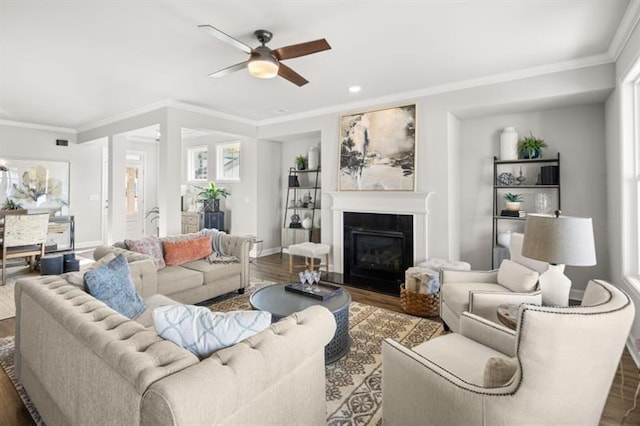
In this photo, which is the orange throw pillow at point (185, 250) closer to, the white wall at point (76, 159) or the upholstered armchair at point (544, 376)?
the upholstered armchair at point (544, 376)

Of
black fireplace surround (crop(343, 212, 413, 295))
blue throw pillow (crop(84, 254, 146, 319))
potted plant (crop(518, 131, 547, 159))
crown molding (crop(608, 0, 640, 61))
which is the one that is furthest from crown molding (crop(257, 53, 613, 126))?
blue throw pillow (crop(84, 254, 146, 319))

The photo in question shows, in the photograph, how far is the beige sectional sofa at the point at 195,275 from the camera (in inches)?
114

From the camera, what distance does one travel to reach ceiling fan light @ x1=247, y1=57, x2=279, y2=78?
2680 mm

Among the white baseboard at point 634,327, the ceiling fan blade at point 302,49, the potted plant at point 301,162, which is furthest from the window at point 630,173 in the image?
the potted plant at point 301,162

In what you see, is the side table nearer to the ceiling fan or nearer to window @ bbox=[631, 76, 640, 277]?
window @ bbox=[631, 76, 640, 277]

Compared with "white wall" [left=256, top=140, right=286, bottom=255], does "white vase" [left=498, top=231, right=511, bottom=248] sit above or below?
below

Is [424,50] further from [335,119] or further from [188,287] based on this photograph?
[188,287]

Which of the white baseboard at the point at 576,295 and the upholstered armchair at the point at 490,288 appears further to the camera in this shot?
the white baseboard at the point at 576,295

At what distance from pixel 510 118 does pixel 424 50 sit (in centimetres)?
192

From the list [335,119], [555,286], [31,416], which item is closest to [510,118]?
[335,119]

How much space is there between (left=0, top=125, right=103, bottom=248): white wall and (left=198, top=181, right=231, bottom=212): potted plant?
8.92 feet

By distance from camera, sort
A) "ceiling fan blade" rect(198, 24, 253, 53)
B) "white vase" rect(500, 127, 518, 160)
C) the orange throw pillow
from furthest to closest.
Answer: "white vase" rect(500, 127, 518, 160) < the orange throw pillow < "ceiling fan blade" rect(198, 24, 253, 53)

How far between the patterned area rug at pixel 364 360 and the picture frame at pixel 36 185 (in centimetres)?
556

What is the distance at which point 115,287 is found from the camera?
6.89ft
